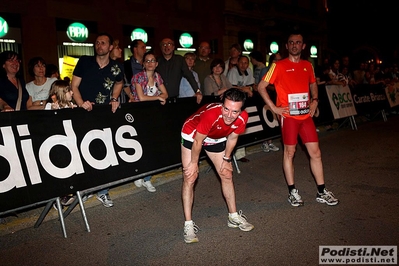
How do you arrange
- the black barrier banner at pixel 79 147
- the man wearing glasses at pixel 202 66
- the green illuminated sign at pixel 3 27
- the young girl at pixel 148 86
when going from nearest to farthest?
the black barrier banner at pixel 79 147 < the young girl at pixel 148 86 < the man wearing glasses at pixel 202 66 < the green illuminated sign at pixel 3 27

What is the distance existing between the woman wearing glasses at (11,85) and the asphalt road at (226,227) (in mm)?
2019

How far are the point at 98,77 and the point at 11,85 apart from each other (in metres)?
1.45

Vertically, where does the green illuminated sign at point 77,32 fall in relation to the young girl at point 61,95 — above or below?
above

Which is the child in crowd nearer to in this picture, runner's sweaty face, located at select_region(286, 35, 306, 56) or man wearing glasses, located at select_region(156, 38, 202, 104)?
man wearing glasses, located at select_region(156, 38, 202, 104)

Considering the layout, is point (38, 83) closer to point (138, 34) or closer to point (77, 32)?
point (77, 32)

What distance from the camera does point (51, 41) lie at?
13.1 m

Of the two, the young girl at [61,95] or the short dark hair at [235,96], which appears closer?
the short dark hair at [235,96]

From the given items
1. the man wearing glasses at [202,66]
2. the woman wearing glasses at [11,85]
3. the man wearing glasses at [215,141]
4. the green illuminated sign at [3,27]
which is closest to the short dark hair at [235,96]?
the man wearing glasses at [215,141]

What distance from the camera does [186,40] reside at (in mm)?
18453

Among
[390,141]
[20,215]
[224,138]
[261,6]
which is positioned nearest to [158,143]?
[224,138]

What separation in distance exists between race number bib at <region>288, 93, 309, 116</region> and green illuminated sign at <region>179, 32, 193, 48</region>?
1382cm

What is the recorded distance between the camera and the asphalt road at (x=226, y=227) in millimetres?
3795

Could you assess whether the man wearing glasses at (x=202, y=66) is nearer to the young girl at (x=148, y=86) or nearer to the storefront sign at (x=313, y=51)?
the young girl at (x=148, y=86)

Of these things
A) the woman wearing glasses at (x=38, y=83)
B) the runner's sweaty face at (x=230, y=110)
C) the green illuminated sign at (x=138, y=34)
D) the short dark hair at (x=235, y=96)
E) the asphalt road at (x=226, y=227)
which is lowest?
the asphalt road at (x=226, y=227)
